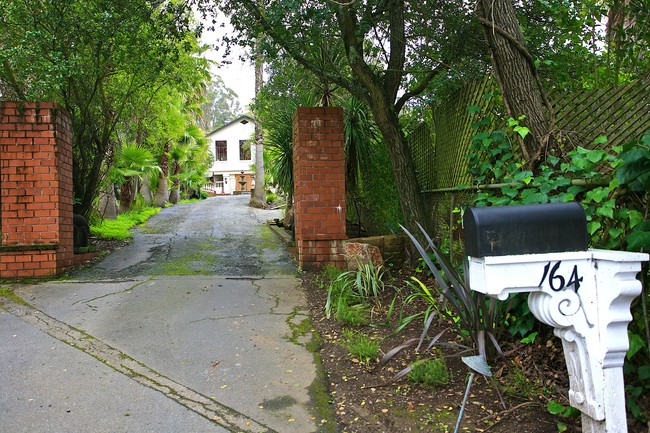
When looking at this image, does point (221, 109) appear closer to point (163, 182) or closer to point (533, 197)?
point (163, 182)

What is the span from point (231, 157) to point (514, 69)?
44431mm

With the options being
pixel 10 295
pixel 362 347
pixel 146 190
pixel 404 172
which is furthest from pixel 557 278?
pixel 146 190

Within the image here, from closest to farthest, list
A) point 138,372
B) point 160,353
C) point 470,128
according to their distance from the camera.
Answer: point 138,372, point 160,353, point 470,128

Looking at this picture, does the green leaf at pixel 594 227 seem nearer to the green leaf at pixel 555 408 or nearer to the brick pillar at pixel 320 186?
the green leaf at pixel 555 408

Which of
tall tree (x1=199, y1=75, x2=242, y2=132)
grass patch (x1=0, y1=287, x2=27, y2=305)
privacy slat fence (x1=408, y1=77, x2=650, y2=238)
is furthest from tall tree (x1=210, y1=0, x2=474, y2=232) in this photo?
tall tree (x1=199, y1=75, x2=242, y2=132)

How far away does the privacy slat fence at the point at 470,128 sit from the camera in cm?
292

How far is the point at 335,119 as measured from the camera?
20.6 ft

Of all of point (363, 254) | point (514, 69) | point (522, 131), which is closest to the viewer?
point (522, 131)

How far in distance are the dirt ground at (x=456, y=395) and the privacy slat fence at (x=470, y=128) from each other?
139cm

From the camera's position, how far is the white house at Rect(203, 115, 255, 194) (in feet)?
151

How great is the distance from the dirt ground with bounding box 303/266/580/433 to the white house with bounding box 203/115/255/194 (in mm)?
42948

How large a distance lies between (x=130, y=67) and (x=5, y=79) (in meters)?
1.77

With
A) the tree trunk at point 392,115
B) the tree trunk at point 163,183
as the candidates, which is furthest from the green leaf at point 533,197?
the tree trunk at point 163,183

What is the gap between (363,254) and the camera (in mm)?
5855
